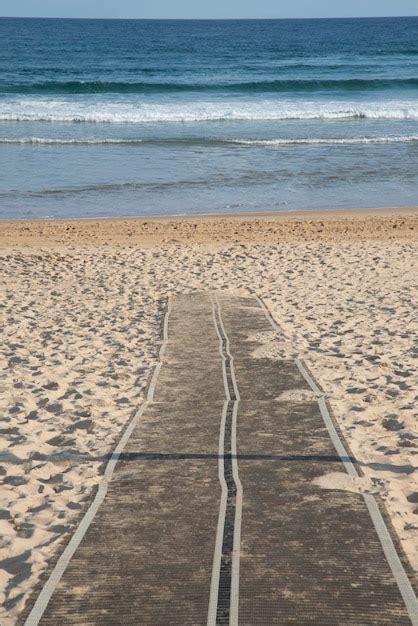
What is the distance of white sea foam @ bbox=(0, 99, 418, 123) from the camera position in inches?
1345

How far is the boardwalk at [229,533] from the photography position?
4145mm

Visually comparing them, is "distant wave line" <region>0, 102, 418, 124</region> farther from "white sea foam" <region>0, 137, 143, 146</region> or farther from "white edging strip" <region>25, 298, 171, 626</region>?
"white edging strip" <region>25, 298, 171, 626</region>

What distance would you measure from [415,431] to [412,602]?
2564 millimetres

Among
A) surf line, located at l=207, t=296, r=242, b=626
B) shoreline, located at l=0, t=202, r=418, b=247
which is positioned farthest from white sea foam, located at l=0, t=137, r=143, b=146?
surf line, located at l=207, t=296, r=242, b=626

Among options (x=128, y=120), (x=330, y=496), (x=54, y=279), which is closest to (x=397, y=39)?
(x=128, y=120)

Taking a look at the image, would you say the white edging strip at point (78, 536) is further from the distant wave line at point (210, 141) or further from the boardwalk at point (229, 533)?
the distant wave line at point (210, 141)

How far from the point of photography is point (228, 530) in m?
4.91

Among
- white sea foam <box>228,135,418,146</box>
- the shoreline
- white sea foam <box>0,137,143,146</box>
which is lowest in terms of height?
the shoreline

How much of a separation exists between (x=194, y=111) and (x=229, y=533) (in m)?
32.5

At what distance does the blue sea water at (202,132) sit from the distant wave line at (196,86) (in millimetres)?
82

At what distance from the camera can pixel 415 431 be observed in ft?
21.7

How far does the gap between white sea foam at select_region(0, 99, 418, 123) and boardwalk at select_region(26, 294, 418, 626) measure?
28.1 meters

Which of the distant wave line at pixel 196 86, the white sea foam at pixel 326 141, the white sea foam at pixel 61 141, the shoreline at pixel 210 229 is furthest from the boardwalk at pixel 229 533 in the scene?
the distant wave line at pixel 196 86

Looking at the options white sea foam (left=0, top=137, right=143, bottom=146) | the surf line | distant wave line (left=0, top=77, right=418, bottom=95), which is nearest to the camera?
the surf line
